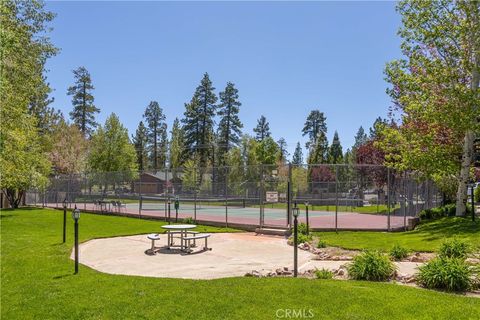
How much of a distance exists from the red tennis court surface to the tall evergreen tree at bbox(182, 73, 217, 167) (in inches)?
1334

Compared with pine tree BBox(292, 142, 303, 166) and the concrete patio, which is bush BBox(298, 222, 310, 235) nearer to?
the concrete patio

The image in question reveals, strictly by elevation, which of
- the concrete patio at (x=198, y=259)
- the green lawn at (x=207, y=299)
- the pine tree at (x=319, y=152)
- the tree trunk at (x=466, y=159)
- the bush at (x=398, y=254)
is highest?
the pine tree at (x=319, y=152)

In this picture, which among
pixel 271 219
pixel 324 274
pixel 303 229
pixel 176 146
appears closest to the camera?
pixel 324 274

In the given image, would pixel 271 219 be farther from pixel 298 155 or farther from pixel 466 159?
pixel 298 155

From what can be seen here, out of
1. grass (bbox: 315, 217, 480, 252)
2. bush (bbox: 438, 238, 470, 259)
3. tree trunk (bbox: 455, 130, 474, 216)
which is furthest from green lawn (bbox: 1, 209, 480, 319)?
tree trunk (bbox: 455, 130, 474, 216)

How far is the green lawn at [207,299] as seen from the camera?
5672 millimetres

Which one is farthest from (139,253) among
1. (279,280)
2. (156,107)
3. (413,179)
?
(156,107)

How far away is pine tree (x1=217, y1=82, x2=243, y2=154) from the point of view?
63.8 meters

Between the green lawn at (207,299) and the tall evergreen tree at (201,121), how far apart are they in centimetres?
5590

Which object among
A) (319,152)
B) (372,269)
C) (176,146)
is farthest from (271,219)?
(319,152)

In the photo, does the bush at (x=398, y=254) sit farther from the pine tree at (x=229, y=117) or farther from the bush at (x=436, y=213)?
the pine tree at (x=229, y=117)

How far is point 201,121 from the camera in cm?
6391

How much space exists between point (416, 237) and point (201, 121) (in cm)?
5274

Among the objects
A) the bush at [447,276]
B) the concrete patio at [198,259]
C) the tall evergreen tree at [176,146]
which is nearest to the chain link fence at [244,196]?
the concrete patio at [198,259]
